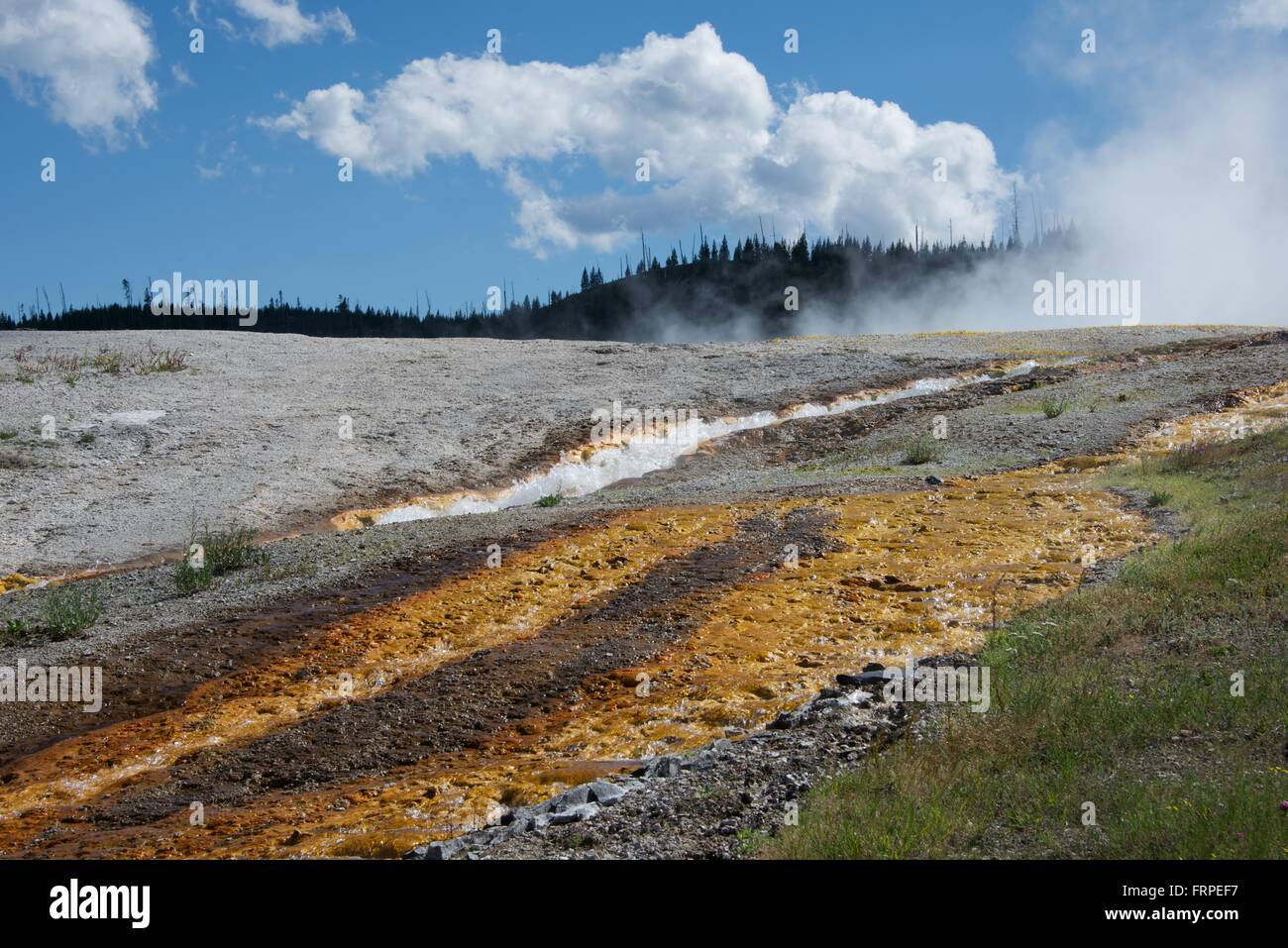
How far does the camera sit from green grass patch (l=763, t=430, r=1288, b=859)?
17.7 ft

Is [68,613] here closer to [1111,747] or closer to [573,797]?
[573,797]

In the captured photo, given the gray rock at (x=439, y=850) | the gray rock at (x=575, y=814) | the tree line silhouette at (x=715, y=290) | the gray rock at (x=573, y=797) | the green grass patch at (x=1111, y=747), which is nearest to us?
the green grass patch at (x=1111, y=747)

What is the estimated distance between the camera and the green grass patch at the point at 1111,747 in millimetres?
5410

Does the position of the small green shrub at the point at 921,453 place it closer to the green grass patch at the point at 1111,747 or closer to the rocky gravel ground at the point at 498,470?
the rocky gravel ground at the point at 498,470

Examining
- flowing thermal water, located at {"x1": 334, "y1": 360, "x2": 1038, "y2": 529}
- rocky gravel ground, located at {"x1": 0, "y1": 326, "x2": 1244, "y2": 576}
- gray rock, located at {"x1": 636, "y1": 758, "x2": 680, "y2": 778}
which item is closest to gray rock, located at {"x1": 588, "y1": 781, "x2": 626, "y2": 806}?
gray rock, located at {"x1": 636, "y1": 758, "x2": 680, "y2": 778}

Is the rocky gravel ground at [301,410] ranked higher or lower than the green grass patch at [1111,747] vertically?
higher

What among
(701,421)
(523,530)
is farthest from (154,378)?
(523,530)

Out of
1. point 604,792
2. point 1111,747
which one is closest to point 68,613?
point 604,792

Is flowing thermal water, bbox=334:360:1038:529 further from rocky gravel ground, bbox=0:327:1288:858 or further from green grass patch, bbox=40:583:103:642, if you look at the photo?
green grass patch, bbox=40:583:103:642

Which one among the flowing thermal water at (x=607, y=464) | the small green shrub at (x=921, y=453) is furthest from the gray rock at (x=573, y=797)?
the small green shrub at (x=921, y=453)

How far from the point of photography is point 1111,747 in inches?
260

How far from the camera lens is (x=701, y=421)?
93.5ft
